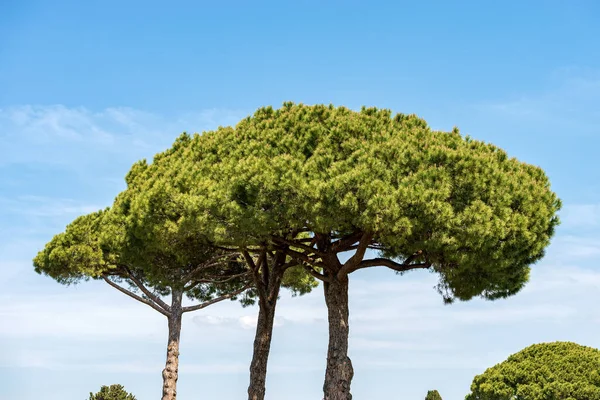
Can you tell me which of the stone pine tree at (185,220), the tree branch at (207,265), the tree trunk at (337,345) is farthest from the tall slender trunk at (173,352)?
the tree trunk at (337,345)

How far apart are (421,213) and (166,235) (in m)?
6.68

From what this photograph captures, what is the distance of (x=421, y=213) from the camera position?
582 inches

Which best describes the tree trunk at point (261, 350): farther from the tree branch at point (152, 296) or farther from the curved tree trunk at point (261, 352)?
the tree branch at point (152, 296)

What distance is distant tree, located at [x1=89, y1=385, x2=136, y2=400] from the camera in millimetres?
22406

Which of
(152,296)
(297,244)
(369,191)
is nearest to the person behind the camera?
(369,191)

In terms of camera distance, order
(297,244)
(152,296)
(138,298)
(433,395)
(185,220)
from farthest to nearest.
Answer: (433,395) < (138,298) < (152,296) < (297,244) < (185,220)

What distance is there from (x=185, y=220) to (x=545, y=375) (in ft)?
66.5

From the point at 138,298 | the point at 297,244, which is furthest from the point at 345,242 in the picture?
the point at 138,298

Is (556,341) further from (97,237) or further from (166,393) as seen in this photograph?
(97,237)

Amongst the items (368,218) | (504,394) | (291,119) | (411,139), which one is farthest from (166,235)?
(504,394)

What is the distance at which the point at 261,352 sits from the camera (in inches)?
747

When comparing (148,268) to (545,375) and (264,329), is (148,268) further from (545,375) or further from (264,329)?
(545,375)

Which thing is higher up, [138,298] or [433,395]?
[138,298]

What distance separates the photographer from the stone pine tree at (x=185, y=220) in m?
16.1
